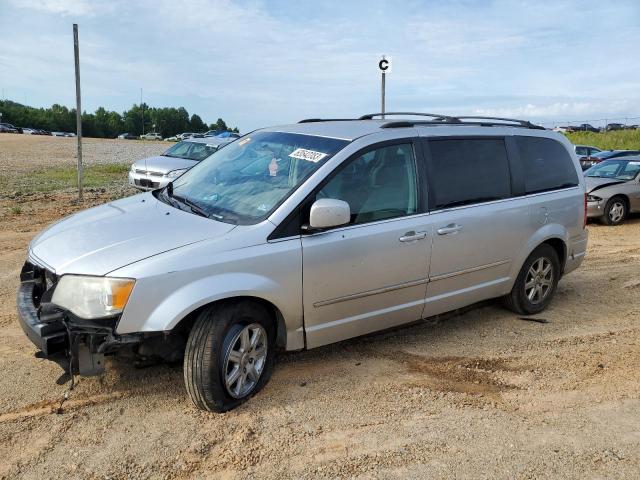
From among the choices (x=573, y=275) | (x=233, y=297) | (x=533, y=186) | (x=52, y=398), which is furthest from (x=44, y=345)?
(x=573, y=275)

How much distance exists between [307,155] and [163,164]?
33.3 feet

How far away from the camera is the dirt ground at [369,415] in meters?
3.15

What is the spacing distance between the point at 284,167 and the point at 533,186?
8.39 ft

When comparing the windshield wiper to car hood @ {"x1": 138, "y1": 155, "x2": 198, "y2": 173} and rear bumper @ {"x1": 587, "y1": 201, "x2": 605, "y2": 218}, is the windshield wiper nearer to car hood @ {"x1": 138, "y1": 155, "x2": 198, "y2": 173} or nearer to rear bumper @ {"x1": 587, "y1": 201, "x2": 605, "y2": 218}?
car hood @ {"x1": 138, "y1": 155, "x2": 198, "y2": 173}

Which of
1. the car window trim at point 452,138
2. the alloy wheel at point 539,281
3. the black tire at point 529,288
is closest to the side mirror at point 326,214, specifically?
the car window trim at point 452,138

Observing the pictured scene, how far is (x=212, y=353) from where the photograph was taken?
3461 millimetres

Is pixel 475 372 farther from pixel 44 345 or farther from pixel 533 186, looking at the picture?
pixel 44 345

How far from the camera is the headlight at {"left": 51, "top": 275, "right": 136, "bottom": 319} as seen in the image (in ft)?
10.7

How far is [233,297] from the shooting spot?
11.7 ft

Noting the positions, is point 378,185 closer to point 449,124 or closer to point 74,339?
point 449,124

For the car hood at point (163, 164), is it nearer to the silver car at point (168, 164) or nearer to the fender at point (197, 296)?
the silver car at point (168, 164)

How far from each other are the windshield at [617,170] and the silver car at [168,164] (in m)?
8.46

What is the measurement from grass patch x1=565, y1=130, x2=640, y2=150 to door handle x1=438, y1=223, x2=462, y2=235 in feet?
111

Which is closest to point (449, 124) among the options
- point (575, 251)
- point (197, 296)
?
point (575, 251)
